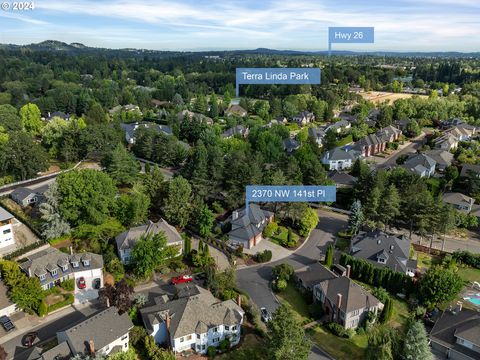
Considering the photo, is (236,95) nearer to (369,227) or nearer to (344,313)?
(369,227)

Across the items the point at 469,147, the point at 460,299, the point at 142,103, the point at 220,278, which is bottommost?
the point at 460,299

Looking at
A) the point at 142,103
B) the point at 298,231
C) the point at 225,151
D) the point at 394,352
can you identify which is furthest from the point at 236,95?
the point at 394,352

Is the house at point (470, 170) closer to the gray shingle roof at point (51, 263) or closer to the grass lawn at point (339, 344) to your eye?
the grass lawn at point (339, 344)

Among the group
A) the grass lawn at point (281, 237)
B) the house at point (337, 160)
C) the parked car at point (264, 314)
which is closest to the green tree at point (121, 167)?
the grass lawn at point (281, 237)

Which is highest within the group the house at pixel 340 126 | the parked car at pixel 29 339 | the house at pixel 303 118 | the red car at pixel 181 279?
the house at pixel 303 118

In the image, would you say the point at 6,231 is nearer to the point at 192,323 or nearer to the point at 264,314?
the point at 192,323

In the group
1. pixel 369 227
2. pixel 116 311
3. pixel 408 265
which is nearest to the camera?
pixel 116 311
